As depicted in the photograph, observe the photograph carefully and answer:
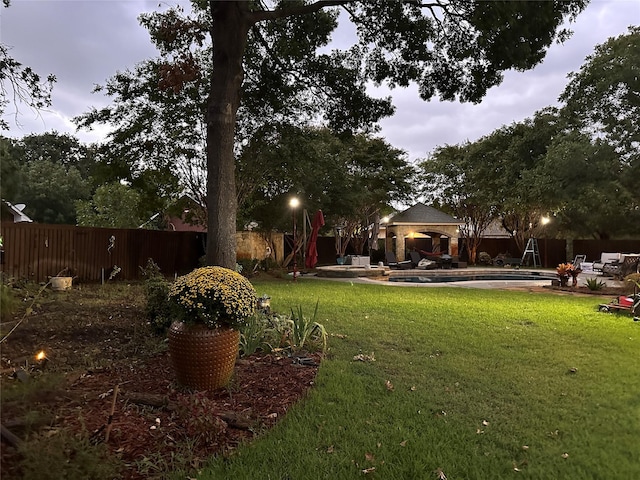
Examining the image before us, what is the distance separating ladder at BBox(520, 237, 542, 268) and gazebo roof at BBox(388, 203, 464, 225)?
12.1ft

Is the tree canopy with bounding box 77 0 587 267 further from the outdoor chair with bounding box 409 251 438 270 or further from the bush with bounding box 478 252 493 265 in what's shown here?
the bush with bounding box 478 252 493 265

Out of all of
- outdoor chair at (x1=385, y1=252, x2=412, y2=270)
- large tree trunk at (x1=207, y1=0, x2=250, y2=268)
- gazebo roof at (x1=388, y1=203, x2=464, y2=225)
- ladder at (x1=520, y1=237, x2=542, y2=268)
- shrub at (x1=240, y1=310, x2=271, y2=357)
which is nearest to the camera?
shrub at (x1=240, y1=310, x2=271, y2=357)

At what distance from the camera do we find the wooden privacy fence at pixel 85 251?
9.23 meters

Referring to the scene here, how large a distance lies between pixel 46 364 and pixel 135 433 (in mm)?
1730

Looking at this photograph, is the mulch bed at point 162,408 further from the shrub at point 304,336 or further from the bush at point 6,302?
the shrub at point 304,336

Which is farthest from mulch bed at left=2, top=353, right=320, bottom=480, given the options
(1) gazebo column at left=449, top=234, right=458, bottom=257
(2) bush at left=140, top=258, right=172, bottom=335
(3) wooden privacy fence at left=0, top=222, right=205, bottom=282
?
(1) gazebo column at left=449, top=234, right=458, bottom=257

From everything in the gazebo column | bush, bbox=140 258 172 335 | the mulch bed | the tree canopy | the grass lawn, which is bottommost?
the grass lawn

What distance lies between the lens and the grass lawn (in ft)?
8.04

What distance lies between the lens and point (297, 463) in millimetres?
2443

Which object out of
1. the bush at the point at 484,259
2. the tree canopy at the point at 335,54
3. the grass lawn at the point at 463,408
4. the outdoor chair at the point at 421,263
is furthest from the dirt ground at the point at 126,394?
the bush at the point at 484,259

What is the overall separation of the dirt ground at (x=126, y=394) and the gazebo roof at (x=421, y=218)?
1925 centimetres

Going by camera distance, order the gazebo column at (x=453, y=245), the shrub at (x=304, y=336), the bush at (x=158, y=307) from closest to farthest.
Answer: the shrub at (x=304, y=336) → the bush at (x=158, y=307) → the gazebo column at (x=453, y=245)

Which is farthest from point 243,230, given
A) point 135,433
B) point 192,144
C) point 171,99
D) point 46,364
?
point 135,433

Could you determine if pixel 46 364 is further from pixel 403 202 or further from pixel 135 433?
pixel 403 202
